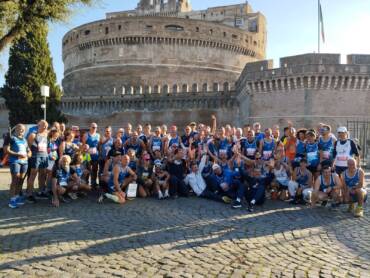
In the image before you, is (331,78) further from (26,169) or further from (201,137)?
(26,169)

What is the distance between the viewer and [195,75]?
4359cm

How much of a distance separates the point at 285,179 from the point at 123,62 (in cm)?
3650

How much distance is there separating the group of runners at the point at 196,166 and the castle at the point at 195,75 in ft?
50.1

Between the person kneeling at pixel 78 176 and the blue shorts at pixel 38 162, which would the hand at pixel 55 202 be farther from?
the blue shorts at pixel 38 162

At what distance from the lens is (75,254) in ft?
16.1

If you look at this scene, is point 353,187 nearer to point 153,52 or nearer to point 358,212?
point 358,212

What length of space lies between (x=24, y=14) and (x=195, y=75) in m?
38.6

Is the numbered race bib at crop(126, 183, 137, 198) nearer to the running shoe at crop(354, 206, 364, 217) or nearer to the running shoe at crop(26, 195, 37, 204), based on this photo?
the running shoe at crop(26, 195, 37, 204)

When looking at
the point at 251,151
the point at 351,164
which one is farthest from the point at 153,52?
the point at 351,164

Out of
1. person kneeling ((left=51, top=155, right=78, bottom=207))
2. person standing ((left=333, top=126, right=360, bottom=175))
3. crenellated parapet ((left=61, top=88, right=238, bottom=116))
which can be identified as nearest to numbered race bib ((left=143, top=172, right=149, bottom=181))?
person kneeling ((left=51, top=155, right=78, bottom=207))

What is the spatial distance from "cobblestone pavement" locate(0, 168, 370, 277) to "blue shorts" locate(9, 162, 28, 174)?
2.29ft

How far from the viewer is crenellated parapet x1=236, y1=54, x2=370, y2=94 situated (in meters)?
22.6

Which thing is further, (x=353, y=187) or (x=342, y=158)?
(x=342, y=158)

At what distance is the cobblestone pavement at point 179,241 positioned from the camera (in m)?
4.55
